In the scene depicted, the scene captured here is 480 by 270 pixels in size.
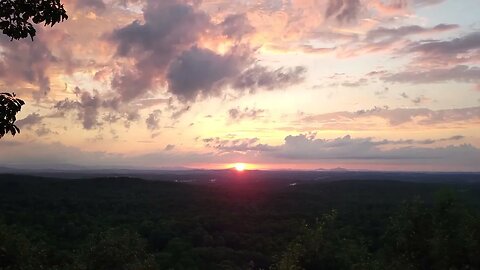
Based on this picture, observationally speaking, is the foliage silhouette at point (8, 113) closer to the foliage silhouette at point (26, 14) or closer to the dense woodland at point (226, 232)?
the foliage silhouette at point (26, 14)

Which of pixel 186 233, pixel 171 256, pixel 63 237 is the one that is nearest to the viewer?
pixel 171 256

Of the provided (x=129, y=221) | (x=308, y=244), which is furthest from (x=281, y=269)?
(x=129, y=221)

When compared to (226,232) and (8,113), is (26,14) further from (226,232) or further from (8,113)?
(226,232)

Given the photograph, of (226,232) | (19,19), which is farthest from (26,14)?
(226,232)

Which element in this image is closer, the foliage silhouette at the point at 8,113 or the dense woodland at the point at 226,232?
the foliage silhouette at the point at 8,113

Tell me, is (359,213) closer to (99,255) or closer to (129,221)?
(129,221)

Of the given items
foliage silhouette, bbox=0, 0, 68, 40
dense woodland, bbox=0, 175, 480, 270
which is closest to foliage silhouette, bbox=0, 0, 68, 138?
foliage silhouette, bbox=0, 0, 68, 40

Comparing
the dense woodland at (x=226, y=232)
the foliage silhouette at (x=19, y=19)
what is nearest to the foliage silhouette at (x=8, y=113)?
the foliage silhouette at (x=19, y=19)

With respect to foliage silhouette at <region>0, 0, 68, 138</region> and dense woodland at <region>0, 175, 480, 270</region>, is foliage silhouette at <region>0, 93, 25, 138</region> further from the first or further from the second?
dense woodland at <region>0, 175, 480, 270</region>
